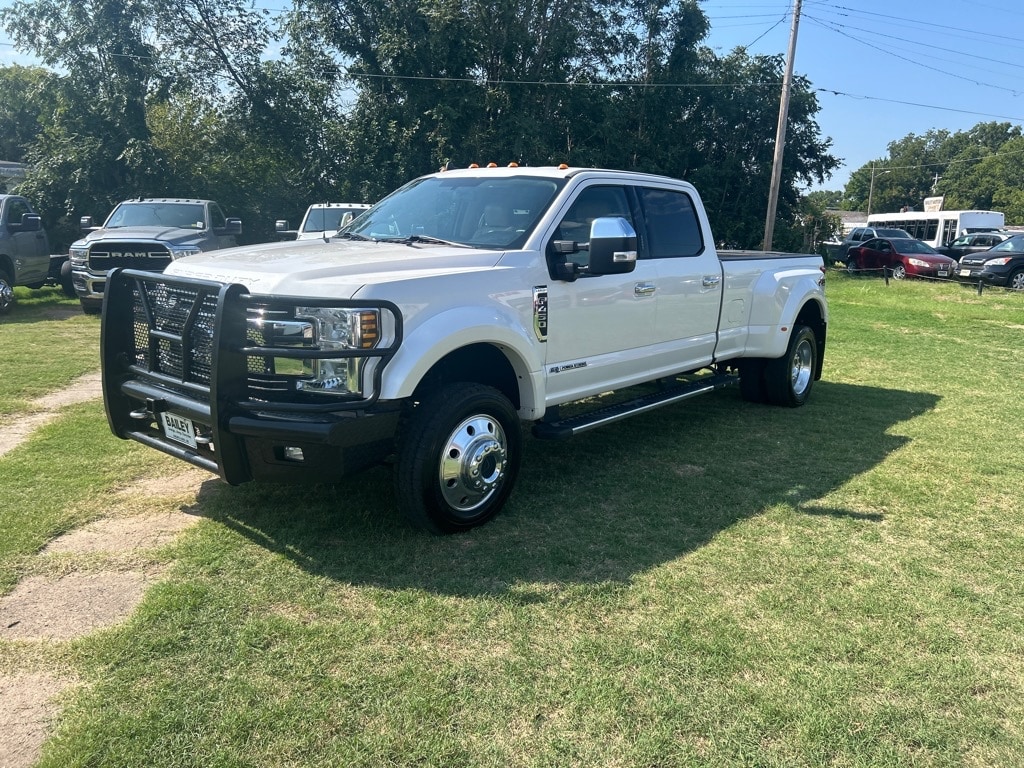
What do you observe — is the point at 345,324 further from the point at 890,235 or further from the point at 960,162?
the point at 960,162

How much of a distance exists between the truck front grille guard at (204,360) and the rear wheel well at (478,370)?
657mm

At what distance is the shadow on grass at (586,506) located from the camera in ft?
12.9

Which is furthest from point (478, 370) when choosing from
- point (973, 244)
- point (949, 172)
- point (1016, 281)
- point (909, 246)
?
point (949, 172)

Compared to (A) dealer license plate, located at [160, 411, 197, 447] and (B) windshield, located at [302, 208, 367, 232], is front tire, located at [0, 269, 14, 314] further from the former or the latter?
(A) dealer license plate, located at [160, 411, 197, 447]

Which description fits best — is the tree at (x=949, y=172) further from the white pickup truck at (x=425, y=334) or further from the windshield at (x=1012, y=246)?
the white pickup truck at (x=425, y=334)

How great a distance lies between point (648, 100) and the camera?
2852 cm

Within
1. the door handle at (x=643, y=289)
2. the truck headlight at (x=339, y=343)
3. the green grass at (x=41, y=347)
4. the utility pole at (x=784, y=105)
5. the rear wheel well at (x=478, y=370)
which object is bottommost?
the green grass at (x=41, y=347)

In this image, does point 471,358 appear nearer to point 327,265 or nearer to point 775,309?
point 327,265

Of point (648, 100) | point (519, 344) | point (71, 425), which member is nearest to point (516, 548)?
point (519, 344)

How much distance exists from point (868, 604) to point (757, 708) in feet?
3.68

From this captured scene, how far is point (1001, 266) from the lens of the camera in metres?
20.6

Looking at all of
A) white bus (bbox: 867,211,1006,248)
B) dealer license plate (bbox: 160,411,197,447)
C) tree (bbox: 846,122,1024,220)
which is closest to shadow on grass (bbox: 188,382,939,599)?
dealer license plate (bbox: 160,411,197,447)

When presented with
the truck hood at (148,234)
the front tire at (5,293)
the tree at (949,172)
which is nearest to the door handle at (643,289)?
the truck hood at (148,234)

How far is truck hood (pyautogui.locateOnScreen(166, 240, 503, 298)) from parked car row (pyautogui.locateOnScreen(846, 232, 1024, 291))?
18.9 metres
